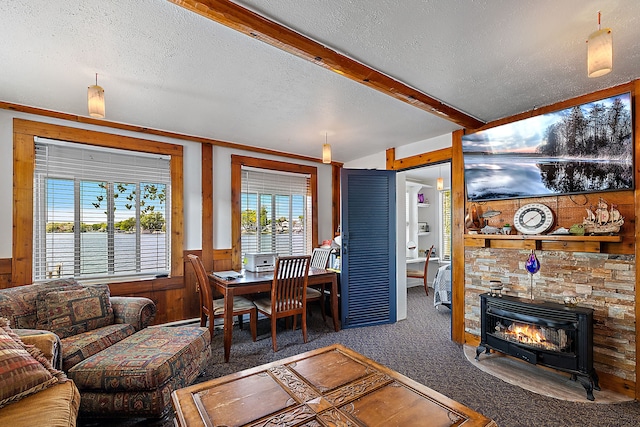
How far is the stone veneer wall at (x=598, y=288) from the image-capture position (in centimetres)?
225

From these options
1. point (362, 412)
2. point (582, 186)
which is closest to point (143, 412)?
point (362, 412)

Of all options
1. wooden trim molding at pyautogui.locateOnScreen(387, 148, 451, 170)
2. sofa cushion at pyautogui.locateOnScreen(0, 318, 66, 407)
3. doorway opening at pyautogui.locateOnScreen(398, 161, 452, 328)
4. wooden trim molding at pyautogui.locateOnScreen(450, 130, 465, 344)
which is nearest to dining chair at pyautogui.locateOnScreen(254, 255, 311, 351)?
wooden trim molding at pyautogui.locateOnScreen(450, 130, 465, 344)

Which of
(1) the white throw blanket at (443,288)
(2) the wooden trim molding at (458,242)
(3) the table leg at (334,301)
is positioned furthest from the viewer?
(1) the white throw blanket at (443,288)

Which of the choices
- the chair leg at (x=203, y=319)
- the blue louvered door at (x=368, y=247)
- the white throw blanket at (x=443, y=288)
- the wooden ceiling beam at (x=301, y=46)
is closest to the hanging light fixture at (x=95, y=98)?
the wooden ceiling beam at (x=301, y=46)

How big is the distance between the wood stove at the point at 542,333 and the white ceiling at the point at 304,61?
1742 millimetres

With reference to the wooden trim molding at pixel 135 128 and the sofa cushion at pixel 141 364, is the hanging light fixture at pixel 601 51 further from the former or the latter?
the wooden trim molding at pixel 135 128

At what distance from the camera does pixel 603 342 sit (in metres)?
2.35

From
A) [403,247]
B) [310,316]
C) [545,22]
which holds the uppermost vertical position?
[545,22]

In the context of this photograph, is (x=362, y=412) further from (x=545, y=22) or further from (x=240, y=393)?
(x=545, y=22)

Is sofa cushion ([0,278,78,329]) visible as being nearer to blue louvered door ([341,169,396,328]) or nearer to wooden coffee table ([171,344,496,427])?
wooden coffee table ([171,344,496,427])

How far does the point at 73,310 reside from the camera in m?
2.38

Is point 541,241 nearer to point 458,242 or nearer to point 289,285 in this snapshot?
point 458,242

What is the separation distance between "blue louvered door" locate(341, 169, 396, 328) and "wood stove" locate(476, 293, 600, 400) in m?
1.32

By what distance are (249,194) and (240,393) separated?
316cm
